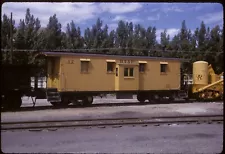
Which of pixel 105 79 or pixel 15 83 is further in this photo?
pixel 105 79

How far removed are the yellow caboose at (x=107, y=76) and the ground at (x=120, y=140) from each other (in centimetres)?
751

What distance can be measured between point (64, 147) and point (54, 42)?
32841 mm

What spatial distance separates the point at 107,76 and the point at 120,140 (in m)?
10.2

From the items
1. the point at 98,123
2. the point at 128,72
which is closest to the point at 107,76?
the point at 128,72

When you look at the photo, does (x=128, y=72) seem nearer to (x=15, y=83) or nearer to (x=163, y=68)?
(x=163, y=68)

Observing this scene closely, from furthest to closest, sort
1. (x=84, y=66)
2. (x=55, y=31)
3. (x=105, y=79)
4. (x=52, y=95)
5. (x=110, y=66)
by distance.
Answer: (x=55, y=31) → (x=110, y=66) → (x=105, y=79) → (x=84, y=66) → (x=52, y=95)

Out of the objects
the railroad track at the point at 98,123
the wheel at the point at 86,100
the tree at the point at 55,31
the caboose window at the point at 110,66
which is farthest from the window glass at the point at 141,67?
the tree at the point at 55,31

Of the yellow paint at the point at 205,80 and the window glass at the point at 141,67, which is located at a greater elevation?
the window glass at the point at 141,67

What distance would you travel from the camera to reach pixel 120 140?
8.01 metres

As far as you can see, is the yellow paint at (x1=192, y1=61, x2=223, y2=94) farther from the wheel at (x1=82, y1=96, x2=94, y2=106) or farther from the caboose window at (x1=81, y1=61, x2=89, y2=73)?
the caboose window at (x1=81, y1=61, x2=89, y2=73)

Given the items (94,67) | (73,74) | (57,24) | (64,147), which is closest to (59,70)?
(73,74)

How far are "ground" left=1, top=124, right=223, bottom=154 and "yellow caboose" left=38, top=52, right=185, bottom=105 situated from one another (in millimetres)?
7505

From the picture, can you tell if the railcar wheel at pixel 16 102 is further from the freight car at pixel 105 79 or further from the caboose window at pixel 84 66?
the caboose window at pixel 84 66

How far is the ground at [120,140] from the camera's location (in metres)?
6.95
